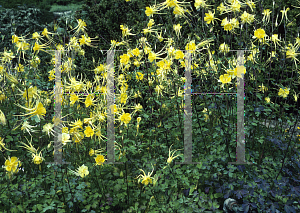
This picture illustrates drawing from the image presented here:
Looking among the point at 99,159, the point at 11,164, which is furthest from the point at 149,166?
the point at 11,164

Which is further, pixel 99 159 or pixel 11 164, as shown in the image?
pixel 99 159

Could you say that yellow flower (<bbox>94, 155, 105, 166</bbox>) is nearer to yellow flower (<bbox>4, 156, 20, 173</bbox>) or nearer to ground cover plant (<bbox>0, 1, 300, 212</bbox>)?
ground cover plant (<bbox>0, 1, 300, 212</bbox>)

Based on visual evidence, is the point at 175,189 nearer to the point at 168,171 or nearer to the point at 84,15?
the point at 168,171

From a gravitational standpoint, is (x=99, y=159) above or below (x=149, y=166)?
above

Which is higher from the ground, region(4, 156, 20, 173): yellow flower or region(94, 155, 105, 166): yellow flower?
region(4, 156, 20, 173): yellow flower

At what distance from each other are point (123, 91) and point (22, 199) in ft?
3.45

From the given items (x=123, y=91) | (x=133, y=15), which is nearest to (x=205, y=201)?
(x=123, y=91)

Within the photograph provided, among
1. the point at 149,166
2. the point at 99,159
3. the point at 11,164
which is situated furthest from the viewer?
the point at 149,166

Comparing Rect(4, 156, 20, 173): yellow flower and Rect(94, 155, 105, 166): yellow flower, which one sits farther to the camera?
Rect(94, 155, 105, 166): yellow flower

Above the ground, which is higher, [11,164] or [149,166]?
[11,164]

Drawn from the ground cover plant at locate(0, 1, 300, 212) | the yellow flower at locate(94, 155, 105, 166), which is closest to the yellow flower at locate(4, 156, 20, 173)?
the ground cover plant at locate(0, 1, 300, 212)

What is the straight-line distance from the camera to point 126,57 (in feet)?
7.89

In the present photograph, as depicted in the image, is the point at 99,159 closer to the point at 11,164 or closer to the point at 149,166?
the point at 149,166

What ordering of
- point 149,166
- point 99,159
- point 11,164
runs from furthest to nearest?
point 149,166
point 99,159
point 11,164
